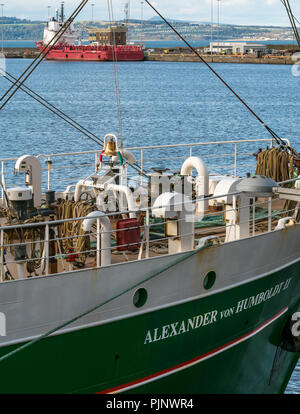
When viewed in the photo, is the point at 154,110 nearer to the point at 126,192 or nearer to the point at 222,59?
the point at 126,192

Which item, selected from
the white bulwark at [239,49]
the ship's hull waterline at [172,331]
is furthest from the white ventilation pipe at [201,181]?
the white bulwark at [239,49]

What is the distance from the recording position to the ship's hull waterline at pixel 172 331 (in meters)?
8.05

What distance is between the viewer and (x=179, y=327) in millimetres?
9266

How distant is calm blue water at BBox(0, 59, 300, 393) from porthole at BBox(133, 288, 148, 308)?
23.7 ft

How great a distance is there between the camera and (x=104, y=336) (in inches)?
332

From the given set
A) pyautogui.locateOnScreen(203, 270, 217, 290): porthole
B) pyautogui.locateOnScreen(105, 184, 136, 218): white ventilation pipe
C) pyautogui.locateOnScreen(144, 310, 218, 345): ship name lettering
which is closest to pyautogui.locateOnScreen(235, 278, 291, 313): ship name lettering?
pyautogui.locateOnScreen(144, 310, 218, 345): ship name lettering

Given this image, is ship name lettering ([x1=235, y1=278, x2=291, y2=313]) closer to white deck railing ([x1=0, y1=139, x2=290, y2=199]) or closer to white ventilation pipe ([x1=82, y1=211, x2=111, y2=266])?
white ventilation pipe ([x1=82, y1=211, x2=111, y2=266])

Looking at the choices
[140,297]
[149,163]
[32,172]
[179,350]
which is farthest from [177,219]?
[149,163]

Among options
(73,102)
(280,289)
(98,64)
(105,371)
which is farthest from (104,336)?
(98,64)

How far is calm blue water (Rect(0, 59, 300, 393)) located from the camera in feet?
161

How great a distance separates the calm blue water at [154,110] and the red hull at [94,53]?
1285 inches

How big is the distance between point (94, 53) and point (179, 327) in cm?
15621
